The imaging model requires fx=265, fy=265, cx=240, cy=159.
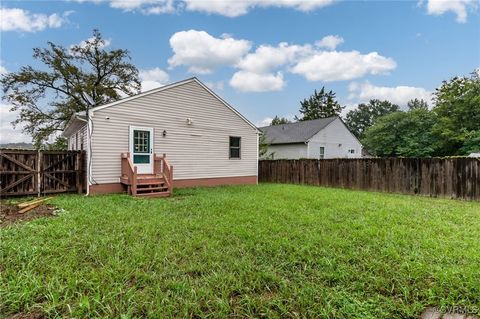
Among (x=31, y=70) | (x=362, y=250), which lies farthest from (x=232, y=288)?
(x=31, y=70)

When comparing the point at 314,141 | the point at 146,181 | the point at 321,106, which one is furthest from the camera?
the point at 321,106

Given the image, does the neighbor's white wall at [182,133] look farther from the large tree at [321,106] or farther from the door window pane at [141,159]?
the large tree at [321,106]

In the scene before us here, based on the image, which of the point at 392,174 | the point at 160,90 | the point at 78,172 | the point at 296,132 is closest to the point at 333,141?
the point at 296,132

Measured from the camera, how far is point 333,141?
2242 centimetres

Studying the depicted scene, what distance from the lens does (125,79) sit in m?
20.2

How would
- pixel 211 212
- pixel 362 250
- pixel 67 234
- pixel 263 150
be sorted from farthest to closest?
1. pixel 263 150
2. pixel 211 212
3. pixel 67 234
4. pixel 362 250

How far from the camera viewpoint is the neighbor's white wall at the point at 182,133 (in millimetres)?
8664

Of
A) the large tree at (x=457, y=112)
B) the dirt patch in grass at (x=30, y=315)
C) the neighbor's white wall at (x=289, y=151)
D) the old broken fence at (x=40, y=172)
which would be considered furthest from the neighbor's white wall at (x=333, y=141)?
the dirt patch in grass at (x=30, y=315)

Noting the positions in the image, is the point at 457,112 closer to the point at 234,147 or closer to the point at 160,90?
the point at 234,147

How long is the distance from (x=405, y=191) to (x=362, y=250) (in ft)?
26.3

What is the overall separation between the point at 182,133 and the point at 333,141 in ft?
51.7

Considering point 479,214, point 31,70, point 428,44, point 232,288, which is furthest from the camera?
point 31,70

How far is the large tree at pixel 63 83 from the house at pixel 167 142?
8.92 m

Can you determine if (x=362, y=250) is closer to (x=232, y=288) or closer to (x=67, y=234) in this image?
(x=232, y=288)
